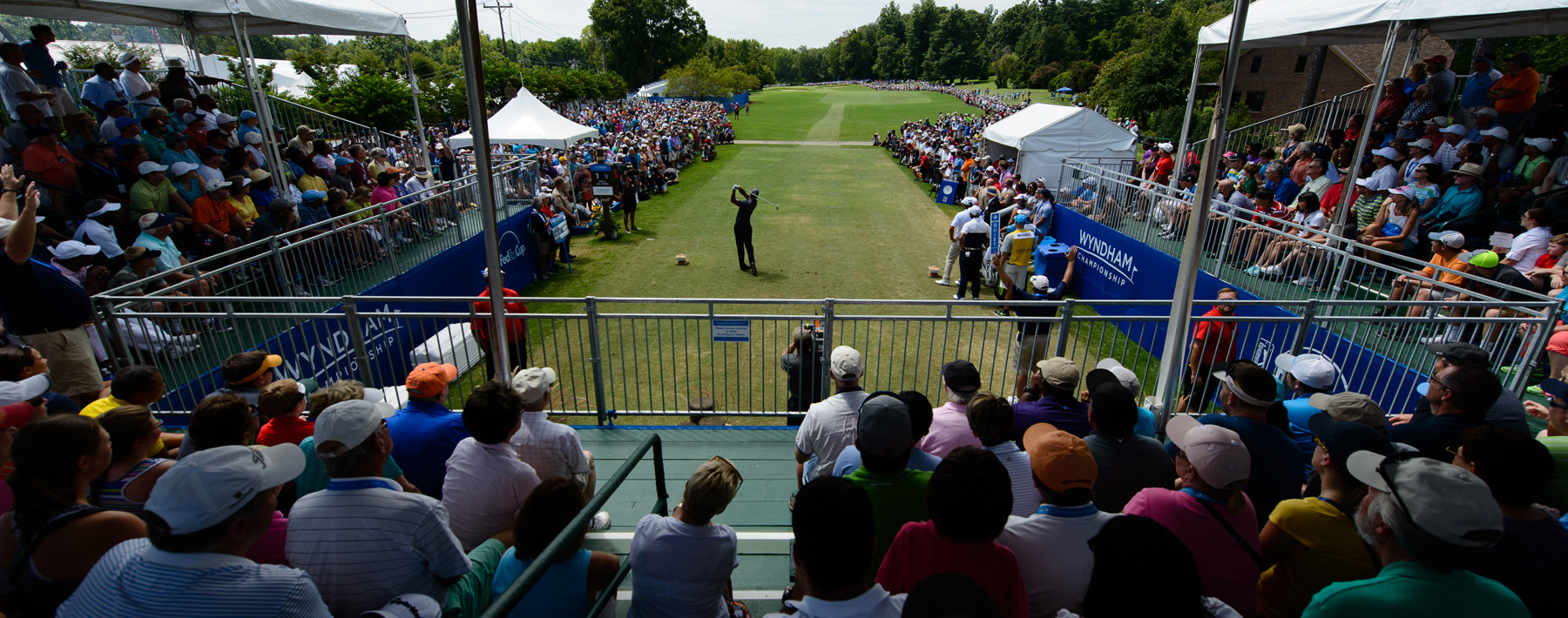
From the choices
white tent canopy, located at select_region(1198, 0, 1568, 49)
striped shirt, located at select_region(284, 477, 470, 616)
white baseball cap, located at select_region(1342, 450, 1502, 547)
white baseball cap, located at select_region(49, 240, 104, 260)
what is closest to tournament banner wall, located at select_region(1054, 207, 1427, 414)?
white tent canopy, located at select_region(1198, 0, 1568, 49)

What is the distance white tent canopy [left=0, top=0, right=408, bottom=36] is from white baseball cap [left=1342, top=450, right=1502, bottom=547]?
9.05 m

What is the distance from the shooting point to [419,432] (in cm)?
373

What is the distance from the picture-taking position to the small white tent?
17.8 metres

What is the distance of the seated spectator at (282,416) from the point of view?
3.59 meters

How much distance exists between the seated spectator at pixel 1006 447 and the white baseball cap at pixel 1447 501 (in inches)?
53.3

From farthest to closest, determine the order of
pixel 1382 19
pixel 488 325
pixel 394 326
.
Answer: pixel 394 326, pixel 1382 19, pixel 488 325

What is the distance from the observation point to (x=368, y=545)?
7.78 feet

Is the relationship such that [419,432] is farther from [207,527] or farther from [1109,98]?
[1109,98]

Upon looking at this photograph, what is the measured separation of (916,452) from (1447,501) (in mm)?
1866

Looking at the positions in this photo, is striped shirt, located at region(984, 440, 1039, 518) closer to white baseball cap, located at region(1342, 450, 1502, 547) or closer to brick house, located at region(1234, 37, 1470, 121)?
white baseball cap, located at region(1342, 450, 1502, 547)

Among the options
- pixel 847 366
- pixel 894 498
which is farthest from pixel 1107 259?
pixel 894 498

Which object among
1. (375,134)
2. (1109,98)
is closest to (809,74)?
(1109,98)

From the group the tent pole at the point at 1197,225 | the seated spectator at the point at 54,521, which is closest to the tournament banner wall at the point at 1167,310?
the tent pole at the point at 1197,225

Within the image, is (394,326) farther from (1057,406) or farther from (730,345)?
(1057,406)
